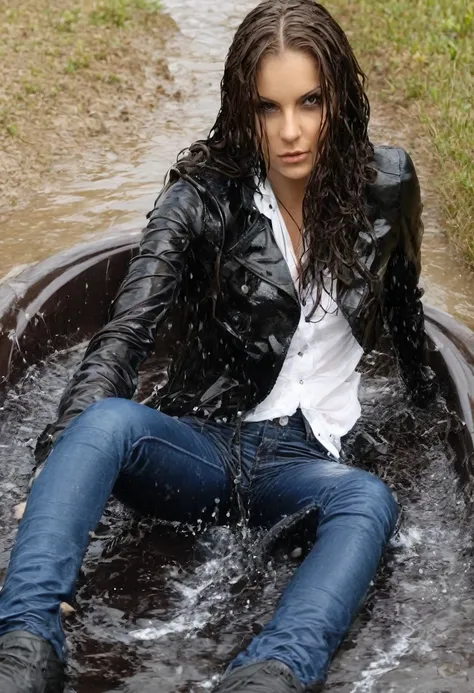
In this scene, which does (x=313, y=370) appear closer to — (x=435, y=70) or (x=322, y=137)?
(x=322, y=137)

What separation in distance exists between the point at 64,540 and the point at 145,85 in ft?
18.6

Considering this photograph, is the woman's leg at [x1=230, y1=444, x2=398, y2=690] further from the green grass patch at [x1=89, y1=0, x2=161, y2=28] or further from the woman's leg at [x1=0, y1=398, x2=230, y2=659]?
the green grass patch at [x1=89, y1=0, x2=161, y2=28]

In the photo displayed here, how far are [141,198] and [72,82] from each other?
1746mm

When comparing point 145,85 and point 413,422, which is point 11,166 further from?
point 413,422

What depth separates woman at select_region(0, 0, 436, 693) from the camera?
2.69m

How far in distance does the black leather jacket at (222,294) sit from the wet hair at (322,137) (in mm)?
63

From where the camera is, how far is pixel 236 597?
2.88 meters

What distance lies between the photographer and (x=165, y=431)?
2.77m

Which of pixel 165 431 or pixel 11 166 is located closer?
pixel 165 431

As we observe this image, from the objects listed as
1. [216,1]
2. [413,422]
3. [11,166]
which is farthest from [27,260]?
[216,1]

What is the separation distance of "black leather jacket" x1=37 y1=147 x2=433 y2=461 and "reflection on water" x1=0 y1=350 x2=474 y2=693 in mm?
392

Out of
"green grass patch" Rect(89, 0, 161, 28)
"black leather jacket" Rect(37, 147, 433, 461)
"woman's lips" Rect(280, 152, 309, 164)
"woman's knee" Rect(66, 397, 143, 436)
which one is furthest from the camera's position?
"green grass patch" Rect(89, 0, 161, 28)

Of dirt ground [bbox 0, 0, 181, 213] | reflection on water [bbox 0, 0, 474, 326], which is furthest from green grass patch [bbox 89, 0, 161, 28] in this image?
reflection on water [bbox 0, 0, 474, 326]

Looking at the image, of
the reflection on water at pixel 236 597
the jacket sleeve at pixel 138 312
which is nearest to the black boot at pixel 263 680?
the reflection on water at pixel 236 597
